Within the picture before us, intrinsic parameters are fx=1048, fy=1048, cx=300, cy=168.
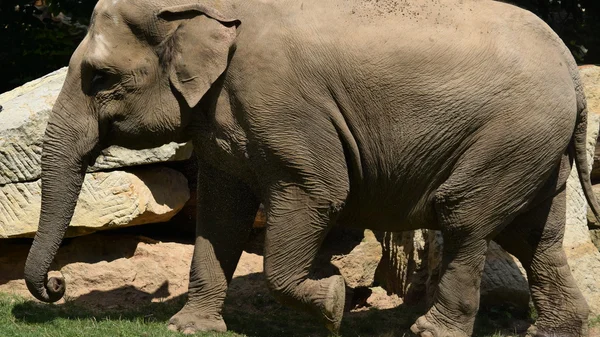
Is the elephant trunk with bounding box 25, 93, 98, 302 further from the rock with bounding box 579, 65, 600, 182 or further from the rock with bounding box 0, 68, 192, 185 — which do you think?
the rock with bounding box 579, 65, 600, 182

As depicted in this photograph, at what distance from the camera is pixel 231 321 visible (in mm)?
7539

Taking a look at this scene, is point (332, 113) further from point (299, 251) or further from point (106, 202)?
point (106, 202)

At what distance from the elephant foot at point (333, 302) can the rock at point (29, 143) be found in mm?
2791

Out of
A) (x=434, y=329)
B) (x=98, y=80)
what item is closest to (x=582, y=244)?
(x=434, y=329)

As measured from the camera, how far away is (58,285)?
6727mm

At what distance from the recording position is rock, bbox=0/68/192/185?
8.20 metres

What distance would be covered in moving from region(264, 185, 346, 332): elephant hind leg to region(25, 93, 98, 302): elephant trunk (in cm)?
125

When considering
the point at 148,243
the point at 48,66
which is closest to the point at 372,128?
the point at 148,243

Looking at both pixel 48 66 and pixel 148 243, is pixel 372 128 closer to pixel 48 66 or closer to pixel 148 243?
pixel 148 243

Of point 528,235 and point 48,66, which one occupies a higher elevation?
point 528,235

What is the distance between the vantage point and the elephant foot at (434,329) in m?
6.66

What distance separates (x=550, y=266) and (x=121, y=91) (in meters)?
3.15

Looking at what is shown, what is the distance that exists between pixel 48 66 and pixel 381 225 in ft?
16.3

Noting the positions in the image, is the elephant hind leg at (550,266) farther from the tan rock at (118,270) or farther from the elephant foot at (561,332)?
the tan rock at (118,270)
